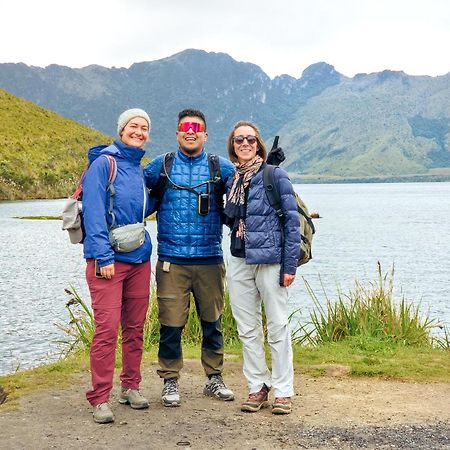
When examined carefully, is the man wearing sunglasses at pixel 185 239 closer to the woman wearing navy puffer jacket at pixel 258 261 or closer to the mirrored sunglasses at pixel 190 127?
the mirrored sunglasses at pixel 190 127

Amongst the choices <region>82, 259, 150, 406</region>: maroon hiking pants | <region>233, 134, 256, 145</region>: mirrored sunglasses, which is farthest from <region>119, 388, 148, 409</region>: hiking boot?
<region>233, 134, 256, 145</region>: mirrored sunglasses

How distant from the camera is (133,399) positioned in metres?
6.20

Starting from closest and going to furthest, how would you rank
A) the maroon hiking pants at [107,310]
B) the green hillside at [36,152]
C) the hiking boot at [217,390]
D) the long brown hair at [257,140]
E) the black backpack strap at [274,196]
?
the maroon hiking pants at [107,310] < the black backpack strap at [274,196] < the long brown hair at [257,140] < the hiking boot at [217,390] < the green hillside at [36,152]

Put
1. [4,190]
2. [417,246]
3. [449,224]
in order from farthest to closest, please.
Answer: [4,190] → [449,224] → [417,246]

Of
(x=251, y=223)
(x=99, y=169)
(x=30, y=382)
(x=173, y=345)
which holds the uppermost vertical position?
(x=99, y=169)

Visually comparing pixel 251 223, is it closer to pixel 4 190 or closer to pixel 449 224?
pixel 449 224

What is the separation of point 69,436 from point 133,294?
133cm

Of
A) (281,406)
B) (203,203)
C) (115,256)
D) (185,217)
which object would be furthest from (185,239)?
(281,406)

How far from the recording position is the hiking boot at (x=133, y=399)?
243 inches

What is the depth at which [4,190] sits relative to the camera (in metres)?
80.8

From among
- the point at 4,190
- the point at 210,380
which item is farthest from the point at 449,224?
the point at 210,380

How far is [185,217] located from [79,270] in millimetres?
22812

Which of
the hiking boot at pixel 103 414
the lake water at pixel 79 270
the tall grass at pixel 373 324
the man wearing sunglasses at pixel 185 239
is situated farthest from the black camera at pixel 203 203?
the lake water at pixel 79 270

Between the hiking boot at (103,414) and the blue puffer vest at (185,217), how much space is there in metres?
1.45
